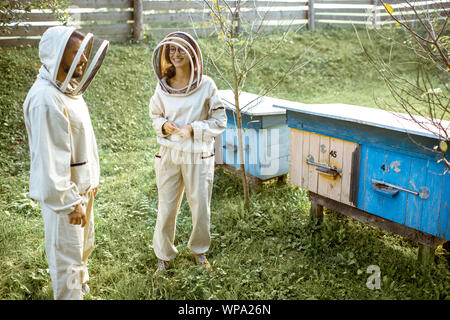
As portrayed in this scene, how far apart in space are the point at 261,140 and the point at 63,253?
2612mm

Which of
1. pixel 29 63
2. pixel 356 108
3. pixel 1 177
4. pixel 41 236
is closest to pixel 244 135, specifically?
pixel 356 108

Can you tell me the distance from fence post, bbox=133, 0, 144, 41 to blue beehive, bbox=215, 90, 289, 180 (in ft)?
19.7

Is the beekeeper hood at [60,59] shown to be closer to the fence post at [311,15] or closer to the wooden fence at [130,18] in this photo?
the wooden fence at [130,18]

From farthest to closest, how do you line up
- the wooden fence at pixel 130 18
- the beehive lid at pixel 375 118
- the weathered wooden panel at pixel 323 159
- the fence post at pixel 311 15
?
the fence post at pixel 311 15
the wooden fence at pixel 130 18
the weathered wooden panel at pixel 323 159
the beehive lid at pixel 375 118

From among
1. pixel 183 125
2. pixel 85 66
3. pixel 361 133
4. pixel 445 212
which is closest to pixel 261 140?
pixel 361 133

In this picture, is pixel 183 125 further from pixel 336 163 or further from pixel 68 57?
pixel 336 163

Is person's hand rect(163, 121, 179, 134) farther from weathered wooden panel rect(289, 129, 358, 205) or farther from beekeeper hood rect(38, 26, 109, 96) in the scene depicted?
weathered wooden panel rect(289, 129, 358, 205)

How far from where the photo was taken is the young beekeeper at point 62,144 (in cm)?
227

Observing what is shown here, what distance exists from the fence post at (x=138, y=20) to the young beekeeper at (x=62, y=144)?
7764mm

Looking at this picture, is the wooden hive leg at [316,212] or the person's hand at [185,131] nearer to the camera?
the person's hand at [185,131]

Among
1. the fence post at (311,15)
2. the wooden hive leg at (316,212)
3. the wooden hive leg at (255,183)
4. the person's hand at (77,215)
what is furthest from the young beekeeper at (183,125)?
the fence post at (311,15)

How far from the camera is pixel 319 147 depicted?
375 centimetres

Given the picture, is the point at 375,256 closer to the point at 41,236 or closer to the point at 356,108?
the point at 356,108

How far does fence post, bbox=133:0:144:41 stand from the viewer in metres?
9.68
